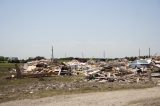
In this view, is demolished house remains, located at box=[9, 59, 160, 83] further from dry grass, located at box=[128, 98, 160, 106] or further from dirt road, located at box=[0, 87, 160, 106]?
dry grass, located at box=[128, 98, 160, 106]

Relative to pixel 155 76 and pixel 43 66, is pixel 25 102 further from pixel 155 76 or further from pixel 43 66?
pixel 43 66

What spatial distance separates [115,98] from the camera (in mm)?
19312

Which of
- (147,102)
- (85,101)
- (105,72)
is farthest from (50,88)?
(105,72)

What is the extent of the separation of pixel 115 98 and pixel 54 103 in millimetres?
3944

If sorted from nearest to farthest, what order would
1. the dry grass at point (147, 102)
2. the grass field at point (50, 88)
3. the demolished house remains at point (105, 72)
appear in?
the dry grass at point (147, 102) < the grass field at point (50, 88) < the demolished house remains at point (105, 72)

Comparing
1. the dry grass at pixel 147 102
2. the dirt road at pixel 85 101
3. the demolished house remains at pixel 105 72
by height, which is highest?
the demolished house remains at pixel 105 72

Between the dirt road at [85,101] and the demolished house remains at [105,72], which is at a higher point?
the demolished house remains at [105,72]

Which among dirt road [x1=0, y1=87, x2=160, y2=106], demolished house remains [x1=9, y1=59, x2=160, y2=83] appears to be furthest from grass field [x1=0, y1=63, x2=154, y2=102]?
demolished house remains [x1=9, y1=59, x2=160, y2=83]

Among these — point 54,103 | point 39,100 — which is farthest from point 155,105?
point 39,100

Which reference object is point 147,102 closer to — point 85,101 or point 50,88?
point 85,101

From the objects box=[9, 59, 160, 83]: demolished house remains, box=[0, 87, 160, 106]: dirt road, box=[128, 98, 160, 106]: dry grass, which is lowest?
box=[128, 98, 160, 106]: dry grass

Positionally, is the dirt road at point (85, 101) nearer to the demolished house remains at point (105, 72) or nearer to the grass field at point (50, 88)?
the grass field at point (50, 88)

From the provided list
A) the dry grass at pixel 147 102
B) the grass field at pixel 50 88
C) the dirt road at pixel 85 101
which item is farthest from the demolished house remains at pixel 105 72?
the dry grass at pixel 147 102

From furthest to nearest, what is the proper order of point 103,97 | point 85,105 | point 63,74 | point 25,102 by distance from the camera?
point 63,74
point 103,97
point 25,102
point 85,105
